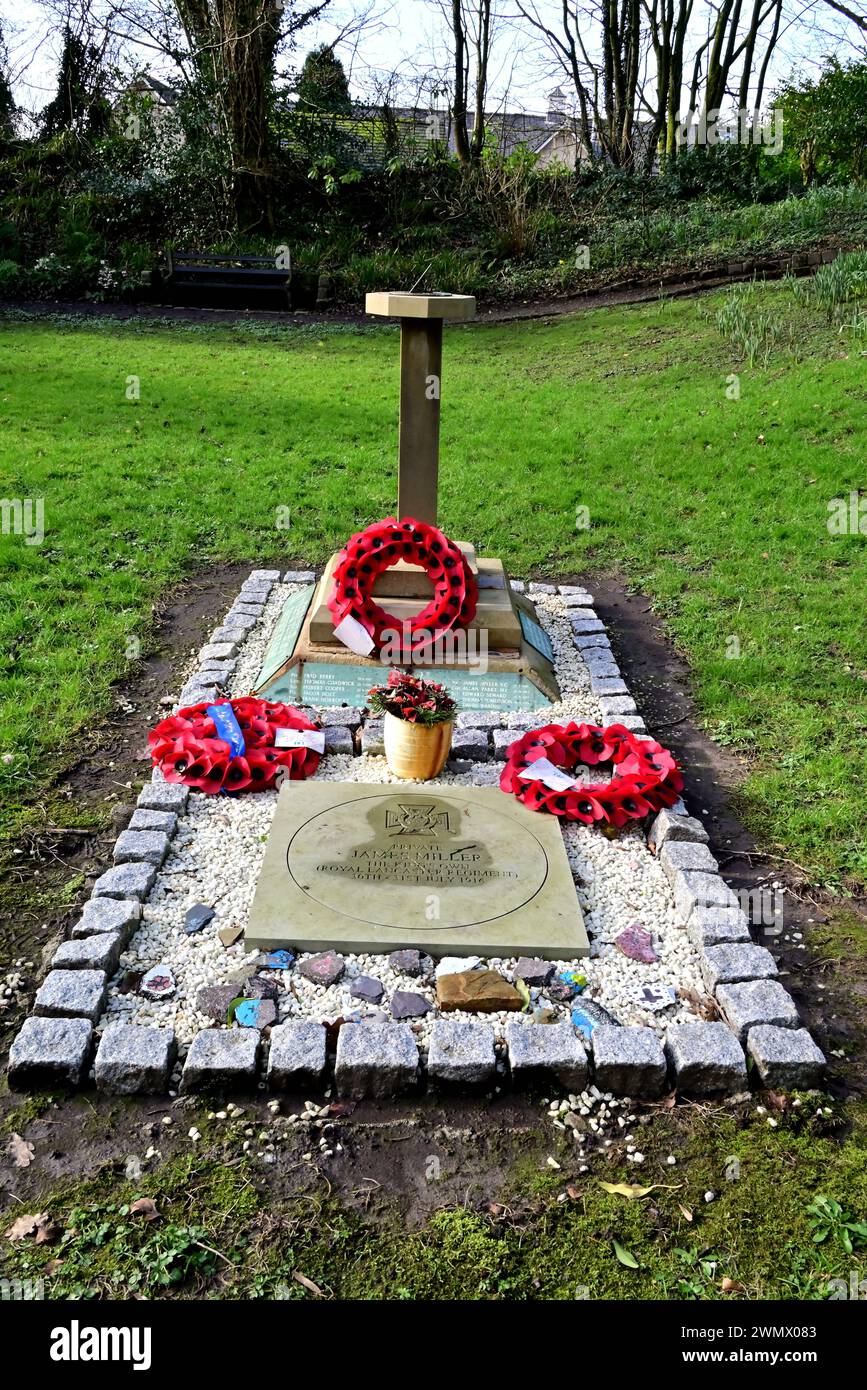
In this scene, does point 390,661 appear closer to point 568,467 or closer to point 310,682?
point 310,682

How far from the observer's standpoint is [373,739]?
16.8 feet

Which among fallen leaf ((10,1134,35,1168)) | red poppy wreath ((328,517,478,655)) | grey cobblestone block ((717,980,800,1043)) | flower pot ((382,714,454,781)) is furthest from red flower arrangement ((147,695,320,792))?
grey cobblestone block ((717,980,800,1043))

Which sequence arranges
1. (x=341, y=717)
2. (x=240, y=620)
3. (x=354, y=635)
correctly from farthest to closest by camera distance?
1. (x=240, y=620)
2. (x=354, y=635)
3. (x=341, y=717)

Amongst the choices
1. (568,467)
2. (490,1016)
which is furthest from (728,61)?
(490,1016)

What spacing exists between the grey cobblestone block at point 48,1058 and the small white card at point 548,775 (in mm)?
2166

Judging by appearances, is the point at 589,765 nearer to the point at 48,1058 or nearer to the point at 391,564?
the point at 391,564

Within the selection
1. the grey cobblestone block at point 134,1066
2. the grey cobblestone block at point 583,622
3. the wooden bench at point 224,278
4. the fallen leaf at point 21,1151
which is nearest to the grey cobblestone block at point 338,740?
the grey cobblestone block at point 583,622

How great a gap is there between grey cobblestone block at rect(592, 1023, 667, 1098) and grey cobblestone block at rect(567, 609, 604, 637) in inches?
141

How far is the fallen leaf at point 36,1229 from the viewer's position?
263 centimetres

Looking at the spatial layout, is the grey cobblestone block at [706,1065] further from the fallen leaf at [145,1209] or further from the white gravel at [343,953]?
the fallen leaf at [145,1209]

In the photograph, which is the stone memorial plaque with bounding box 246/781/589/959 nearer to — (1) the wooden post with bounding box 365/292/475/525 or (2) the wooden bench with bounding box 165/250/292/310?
(1) the wooden post with bounding box 365/292/475/525

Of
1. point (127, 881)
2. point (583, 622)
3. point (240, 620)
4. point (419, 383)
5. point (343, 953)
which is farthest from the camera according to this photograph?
point (583, 622)

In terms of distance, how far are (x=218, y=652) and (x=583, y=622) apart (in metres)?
2.31

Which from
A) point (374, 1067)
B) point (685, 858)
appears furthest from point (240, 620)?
point (374, 1067)
